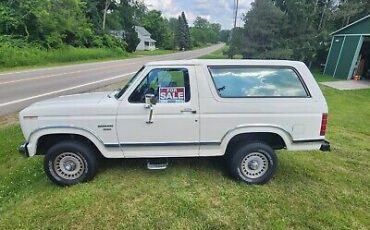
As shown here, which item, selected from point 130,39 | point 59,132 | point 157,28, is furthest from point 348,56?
point 157,28

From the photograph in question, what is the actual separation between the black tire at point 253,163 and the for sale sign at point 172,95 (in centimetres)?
115

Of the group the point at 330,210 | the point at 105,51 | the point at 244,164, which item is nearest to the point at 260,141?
the point at 244,164

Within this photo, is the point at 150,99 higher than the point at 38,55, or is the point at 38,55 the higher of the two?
the point at 150,99

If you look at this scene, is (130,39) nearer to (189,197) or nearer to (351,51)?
(351,51)

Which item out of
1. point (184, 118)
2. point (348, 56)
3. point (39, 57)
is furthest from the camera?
point (39, 57)

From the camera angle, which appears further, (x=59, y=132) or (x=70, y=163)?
(x=70, y=163)

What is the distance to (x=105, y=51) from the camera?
36.0 meters

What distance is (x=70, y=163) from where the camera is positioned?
14.0 ft

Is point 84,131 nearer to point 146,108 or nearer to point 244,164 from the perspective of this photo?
point 146,108

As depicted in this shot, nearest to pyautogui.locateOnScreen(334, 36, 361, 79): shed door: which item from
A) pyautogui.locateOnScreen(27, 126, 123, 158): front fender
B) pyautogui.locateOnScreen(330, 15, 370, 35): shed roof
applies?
pyautogui.locateOnScreen(330, 15, 370, 35): shed roof

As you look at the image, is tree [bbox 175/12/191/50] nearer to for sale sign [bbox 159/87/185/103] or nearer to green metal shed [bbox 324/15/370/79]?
green metal shed [bbox 324/15/370/79]

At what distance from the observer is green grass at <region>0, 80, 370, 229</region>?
3.53 metres

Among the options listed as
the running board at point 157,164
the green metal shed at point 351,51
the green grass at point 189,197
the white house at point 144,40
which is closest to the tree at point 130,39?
the white house at point 144,40

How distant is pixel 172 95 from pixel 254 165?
1621 mm
